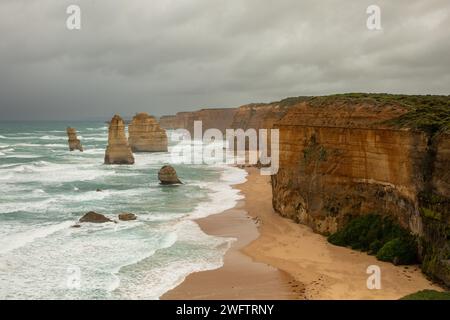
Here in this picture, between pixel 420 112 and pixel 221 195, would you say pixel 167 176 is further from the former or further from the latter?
pixel 420 112

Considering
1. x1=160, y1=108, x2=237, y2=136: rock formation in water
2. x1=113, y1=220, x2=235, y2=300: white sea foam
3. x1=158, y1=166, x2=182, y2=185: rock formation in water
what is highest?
x1=160, y1=108, x2=237, y2=136: rock formation in water

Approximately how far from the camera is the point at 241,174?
56438mm

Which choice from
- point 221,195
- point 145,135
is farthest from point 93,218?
point 145,135

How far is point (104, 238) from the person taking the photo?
82.3 ft

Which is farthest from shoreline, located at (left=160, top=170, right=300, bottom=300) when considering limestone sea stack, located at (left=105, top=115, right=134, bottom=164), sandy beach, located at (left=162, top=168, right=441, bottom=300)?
limestone sea stack, located at (left=105, top=115, right=134, bottom=164)

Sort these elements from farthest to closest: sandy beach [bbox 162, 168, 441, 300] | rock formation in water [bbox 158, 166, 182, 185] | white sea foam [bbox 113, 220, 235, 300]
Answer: rock formation in water [bbox 158, 166, 182, 185]
white sea foam [bbox 113, 220, 235, 300]
sandy beach [bbox 162, 168, 441, 300]

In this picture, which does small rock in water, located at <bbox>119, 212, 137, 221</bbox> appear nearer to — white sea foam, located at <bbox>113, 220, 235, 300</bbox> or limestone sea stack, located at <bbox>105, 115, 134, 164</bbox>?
white sea foam, located at <bbox>113, 220, 235, 300</bbox>

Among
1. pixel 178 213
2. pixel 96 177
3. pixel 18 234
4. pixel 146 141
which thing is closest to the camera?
pixel 18 234

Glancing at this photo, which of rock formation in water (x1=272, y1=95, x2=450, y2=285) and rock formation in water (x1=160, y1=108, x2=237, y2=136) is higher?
rock formation in water (x1=160, y1=108, x2=237, y2=136)

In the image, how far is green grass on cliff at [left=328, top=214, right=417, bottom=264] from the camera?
64.4ft

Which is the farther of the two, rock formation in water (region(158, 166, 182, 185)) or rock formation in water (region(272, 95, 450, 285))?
rock formation in water (region(158, 166, 182, 185))

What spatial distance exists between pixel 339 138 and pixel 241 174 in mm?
32183
